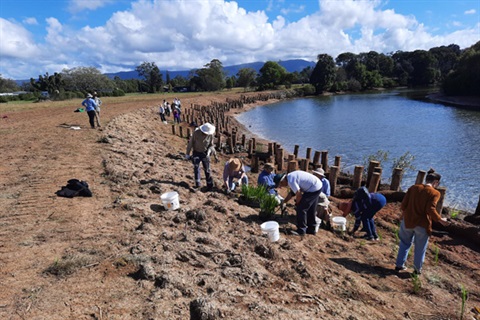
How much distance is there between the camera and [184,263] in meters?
4.18

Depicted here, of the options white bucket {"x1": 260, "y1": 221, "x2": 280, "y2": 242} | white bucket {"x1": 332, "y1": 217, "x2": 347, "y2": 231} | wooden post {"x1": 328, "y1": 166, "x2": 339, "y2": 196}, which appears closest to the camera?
white bucket {"x1": 260, "y1": 221, "x2": 280, "y2": 242}

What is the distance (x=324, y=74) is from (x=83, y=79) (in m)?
53.1

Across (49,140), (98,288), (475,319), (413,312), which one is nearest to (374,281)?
(413,312)

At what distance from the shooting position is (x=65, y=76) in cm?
5888

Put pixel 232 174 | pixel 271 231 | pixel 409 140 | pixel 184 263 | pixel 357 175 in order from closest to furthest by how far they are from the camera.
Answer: pixel 184 263, pixel 271 231, pixel 232 174, pixel 357 175, pixel 409 140

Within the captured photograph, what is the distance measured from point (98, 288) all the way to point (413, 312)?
13.8ft

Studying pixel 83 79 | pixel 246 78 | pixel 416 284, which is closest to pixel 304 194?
pixel 416 284

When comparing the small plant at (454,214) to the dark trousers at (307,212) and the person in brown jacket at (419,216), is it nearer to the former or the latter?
the person in brown jacket at (419,216)

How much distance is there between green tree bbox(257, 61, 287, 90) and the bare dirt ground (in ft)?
240

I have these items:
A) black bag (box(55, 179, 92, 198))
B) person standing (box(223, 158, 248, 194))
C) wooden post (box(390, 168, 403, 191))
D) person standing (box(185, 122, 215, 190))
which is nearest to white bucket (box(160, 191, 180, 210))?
person standing (box(185, 122, 215, 190))

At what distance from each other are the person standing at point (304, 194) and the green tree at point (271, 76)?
241 ft

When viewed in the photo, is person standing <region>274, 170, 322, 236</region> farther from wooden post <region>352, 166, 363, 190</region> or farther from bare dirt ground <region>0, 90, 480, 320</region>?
wooden post <region>352, 166, 363, 190</region>

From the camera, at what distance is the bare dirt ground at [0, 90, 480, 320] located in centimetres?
336

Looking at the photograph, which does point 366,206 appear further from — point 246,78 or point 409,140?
point 246,78
